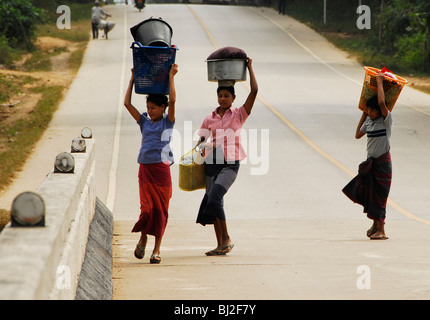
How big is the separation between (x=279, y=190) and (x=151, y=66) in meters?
7.19

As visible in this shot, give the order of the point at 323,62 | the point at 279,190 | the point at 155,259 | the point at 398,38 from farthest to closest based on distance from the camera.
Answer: the point at 398,38, the point at 323,62, the point at 279,190, the point at 155,259

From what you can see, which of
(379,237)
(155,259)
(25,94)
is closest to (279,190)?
(379,237)

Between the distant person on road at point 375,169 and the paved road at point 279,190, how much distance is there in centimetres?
41

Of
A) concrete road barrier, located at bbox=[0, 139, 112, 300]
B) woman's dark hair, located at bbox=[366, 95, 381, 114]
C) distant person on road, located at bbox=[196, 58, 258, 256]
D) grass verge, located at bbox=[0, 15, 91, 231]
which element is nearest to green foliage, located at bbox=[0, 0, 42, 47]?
grass verge, located at bbox=[0, 15, 91, 231]

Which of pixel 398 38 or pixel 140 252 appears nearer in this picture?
pixel 140 252

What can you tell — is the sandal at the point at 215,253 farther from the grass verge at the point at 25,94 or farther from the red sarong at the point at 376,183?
the grass verge at the point at 25,94

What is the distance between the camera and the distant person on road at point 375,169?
9.54 m

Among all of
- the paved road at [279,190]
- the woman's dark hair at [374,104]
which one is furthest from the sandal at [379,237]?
the woman's dark hair at [374,104]

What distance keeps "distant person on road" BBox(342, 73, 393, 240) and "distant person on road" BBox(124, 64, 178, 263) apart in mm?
2718

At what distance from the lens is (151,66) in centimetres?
807

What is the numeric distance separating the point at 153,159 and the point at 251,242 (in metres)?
2.35

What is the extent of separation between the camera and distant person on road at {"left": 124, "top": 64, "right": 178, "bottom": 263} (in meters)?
8.05

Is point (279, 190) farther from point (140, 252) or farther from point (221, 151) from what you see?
point (140, 252)

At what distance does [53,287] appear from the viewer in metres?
4.34
